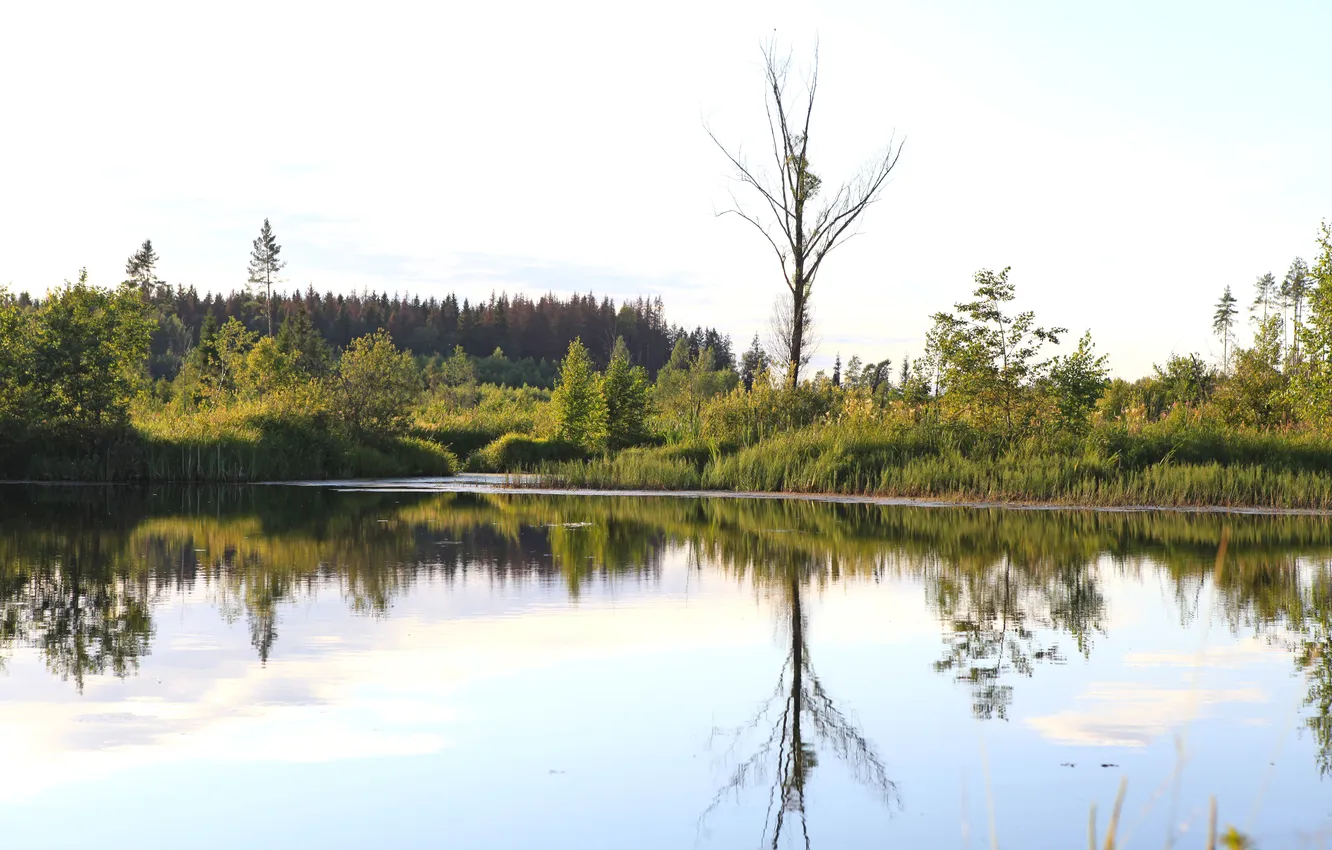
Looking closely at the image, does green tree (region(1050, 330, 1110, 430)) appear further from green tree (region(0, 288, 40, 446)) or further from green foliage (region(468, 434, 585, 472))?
green tree (region(0, 288, 40, 446))

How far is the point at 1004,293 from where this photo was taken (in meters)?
21.8

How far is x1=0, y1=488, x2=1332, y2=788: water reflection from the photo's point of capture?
21.8 ft

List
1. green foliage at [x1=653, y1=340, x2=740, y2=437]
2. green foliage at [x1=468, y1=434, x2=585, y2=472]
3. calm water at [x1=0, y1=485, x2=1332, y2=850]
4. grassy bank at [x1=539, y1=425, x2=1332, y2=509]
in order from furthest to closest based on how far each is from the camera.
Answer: green foliage at [x1=468, y1=434, x2=585, y2=472]
green foliage at [x1=653, y1=340, x2=740, y2=437]
grassy bank at [x1=539, y1=425, x2=1332, y2=509]
calm water at [x1=0, y1=485, x2=1332, y2=850]

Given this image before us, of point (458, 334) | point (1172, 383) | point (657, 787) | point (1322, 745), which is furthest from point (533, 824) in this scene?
point (458, 334)

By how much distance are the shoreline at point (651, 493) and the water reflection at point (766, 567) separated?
0.83 meters

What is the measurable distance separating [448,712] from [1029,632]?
408cm

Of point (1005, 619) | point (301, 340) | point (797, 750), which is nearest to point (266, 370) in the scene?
point (301, 340)

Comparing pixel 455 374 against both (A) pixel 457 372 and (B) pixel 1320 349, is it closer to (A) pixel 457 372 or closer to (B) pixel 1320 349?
(A) pixel 457 372

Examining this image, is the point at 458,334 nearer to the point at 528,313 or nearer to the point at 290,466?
the point at 528,313

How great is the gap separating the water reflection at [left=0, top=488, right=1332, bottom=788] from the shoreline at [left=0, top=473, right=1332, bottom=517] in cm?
83

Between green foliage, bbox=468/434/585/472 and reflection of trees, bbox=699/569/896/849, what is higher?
green foliage, bbox=468/434/585/472

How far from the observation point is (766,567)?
37.5 feet

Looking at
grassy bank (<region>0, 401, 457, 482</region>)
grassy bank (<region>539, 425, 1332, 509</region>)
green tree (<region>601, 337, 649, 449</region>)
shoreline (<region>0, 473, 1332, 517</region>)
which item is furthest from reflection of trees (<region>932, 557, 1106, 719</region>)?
grassy bank (<region>0, 401, 457, 482</region>)

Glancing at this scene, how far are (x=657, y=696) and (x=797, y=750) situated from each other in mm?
1121
